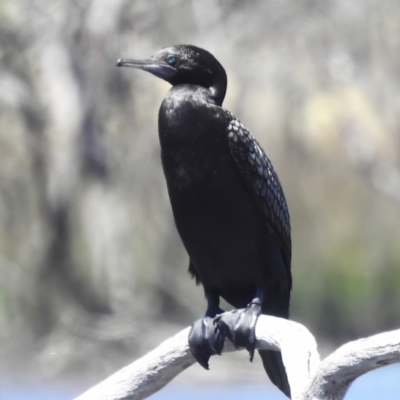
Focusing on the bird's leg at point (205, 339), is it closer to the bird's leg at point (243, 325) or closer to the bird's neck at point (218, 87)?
the bird's leg at point (243, 325)

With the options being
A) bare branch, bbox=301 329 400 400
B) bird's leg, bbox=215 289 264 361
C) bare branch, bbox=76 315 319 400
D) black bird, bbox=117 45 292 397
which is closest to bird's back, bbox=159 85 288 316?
black bird, bbox=117 45 292 397

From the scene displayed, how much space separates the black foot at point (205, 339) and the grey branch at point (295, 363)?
0.02 m

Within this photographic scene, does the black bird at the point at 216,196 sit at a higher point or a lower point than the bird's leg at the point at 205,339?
higher

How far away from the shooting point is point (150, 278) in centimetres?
649

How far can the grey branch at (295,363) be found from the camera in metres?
1.45

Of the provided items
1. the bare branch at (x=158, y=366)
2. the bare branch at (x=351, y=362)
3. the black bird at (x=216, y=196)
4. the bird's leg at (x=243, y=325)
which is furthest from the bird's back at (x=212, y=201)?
the bare branch at (x=351, y=362)

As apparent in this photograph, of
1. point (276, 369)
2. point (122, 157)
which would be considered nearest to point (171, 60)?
point (276, 369)

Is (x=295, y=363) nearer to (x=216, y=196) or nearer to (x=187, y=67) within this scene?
(x=216, y=196)

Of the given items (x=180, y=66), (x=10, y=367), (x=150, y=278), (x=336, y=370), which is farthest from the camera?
(x=150, y=278)

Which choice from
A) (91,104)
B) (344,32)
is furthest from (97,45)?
(344,32)

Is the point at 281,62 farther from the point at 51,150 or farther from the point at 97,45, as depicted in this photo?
the point at 51,150

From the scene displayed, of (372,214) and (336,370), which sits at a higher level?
(372,214)

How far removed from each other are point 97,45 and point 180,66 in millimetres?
4635

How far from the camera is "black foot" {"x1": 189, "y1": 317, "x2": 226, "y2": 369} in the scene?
2006 millimetres
